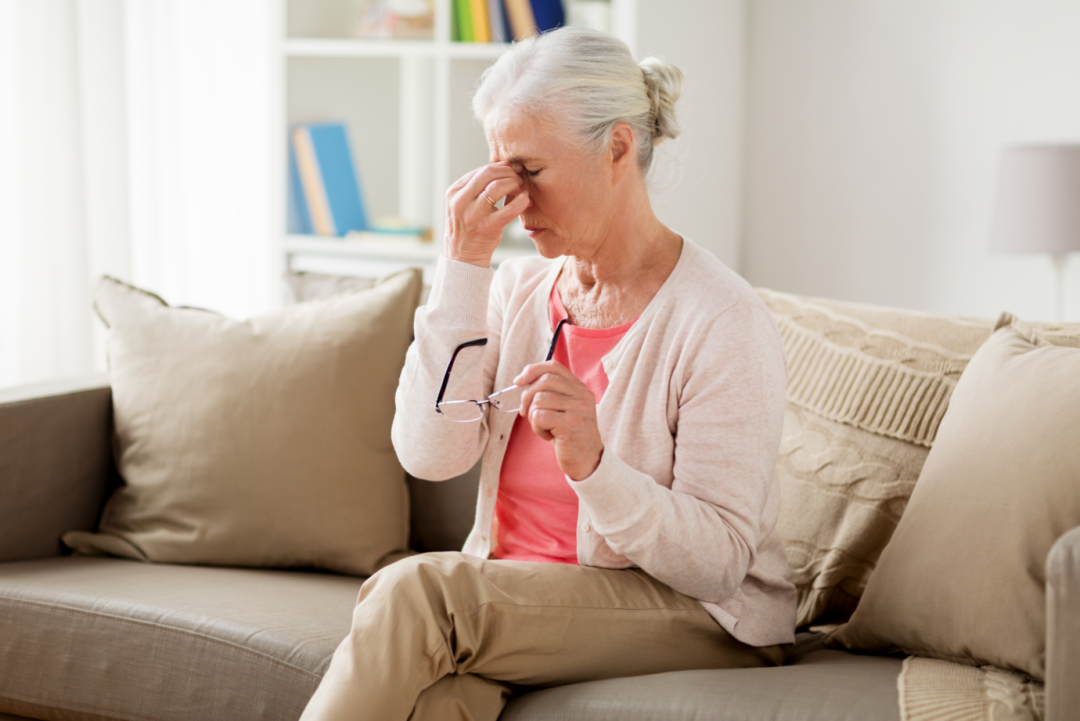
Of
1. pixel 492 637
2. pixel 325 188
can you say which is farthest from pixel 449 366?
pixel 325 188

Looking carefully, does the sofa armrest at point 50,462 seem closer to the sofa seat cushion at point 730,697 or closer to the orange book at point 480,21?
the sofa seat cushion at point 730,697

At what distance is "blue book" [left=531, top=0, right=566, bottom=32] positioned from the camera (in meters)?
2.80

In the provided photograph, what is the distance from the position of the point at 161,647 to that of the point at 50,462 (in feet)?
1.61

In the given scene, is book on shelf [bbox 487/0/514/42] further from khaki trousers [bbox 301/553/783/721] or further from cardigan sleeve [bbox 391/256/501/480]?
khaki trousers [bbox 301/553/783/721]

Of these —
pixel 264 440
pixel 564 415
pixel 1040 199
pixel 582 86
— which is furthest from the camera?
pixel 1040 199

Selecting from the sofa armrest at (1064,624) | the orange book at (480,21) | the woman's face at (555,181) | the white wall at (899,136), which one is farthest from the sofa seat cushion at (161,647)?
the white wall at (899,136)

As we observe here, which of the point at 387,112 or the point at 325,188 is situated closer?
the point at 325,188

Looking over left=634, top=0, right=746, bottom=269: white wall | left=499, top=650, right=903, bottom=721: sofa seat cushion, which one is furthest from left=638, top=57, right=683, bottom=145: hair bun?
left=634, top=0, right=746, bottom=269: white wall

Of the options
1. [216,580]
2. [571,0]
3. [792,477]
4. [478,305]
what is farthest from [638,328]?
[571,0]

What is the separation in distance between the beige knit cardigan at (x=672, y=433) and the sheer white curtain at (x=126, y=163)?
1813mm

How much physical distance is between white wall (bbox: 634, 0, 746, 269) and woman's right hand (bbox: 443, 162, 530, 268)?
1393 mm

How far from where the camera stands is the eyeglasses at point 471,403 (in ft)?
4.43

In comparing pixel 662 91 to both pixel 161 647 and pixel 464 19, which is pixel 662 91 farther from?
pixel 464 19

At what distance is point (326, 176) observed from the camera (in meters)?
3.02
